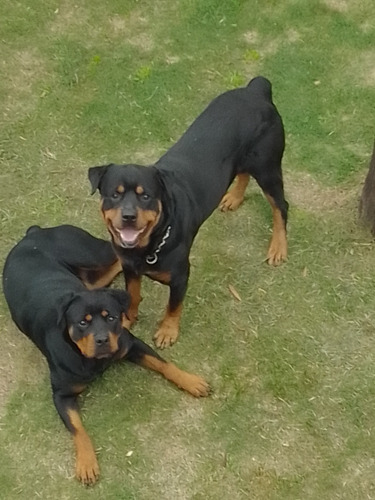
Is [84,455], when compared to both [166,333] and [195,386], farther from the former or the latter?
[166,333]

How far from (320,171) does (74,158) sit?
174cm

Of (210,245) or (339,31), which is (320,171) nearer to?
(210,245)

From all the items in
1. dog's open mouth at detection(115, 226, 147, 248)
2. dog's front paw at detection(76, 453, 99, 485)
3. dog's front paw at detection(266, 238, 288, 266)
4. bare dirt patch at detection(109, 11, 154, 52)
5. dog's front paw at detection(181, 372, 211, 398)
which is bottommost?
dog's front paw at detection(76, 453, 99, 485)

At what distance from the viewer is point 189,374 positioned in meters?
4.23

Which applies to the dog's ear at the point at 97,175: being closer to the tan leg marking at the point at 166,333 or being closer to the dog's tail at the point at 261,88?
the tan leg marking at the point at 166,333

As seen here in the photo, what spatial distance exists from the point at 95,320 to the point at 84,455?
750 millimetres

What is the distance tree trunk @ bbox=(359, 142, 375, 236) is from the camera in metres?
4.76

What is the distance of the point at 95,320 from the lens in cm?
369

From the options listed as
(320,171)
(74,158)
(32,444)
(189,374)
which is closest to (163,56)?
(74,158)

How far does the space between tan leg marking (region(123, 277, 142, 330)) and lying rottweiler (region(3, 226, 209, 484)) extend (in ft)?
0.87

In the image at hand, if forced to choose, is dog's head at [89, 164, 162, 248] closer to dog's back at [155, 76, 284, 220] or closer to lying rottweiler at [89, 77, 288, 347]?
lying rottweiler at [89, 77, 288, 347]

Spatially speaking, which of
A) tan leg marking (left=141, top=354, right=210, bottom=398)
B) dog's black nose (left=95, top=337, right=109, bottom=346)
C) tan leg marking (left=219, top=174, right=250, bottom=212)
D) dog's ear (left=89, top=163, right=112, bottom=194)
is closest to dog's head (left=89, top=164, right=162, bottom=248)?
dog's ear (left=89, top=163, right=112, bottom=194)

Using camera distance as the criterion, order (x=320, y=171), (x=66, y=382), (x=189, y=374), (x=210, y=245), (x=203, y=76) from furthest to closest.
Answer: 1. (x=203, y=76)
2. (x=320, y=171)
3. (x=210, y=245)
4. (x=189, y=374)
5. (x=66, y=382)

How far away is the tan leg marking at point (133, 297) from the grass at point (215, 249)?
11 centimetres
